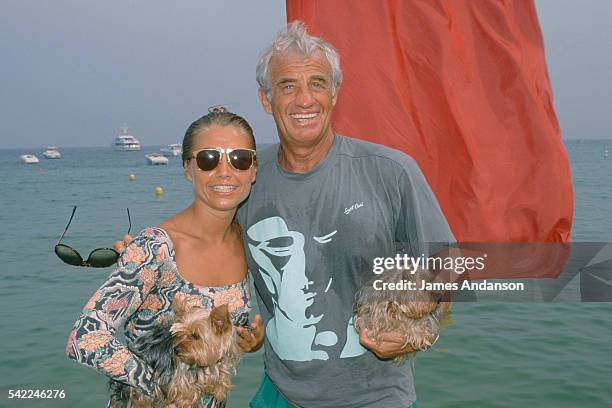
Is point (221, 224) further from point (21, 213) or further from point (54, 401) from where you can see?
point (21, 213)

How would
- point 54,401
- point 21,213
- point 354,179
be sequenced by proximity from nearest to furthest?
point 354,179 < point 54,401 < point 21,213

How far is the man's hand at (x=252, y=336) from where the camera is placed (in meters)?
3.32

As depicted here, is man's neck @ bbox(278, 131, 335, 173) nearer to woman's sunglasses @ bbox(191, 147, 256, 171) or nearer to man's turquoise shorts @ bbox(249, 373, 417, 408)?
woman's sunglasses @ bbox(191, 147, 256, 171)

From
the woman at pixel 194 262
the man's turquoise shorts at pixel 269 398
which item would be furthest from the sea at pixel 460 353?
the woman at pixel 194 262

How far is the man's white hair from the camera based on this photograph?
3368 mm

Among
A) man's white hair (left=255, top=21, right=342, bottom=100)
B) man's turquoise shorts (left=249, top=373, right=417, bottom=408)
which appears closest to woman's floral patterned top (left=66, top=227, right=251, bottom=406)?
man's turquoise shorts (left=249, top=373, right=417, bottom=408)

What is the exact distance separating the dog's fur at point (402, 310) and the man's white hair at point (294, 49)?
1.25 m

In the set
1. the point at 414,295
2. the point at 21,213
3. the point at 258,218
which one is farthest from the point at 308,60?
the point at 21,213

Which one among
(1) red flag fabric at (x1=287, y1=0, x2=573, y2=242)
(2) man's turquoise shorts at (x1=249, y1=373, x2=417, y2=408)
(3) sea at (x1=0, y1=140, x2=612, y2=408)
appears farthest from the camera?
(3) sea at (x1=0, y1=140, x2=612, y2=408)

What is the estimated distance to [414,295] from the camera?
329 centimetres

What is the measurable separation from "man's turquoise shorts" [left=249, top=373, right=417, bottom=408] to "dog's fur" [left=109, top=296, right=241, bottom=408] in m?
0.90

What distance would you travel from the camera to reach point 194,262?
10.1 feet

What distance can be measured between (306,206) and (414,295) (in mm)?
831

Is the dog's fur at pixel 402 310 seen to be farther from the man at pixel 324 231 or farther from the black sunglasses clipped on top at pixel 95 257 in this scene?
the black sunglasses clipped on top at pixel 95 257
